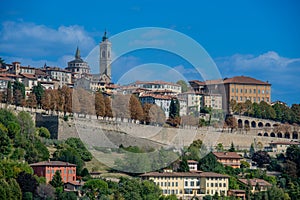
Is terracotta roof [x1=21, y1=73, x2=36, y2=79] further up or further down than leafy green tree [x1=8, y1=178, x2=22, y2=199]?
further up

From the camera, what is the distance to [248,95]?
57.2 meters

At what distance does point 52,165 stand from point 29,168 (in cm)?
Answer: 129

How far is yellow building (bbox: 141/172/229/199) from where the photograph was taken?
1275 inches

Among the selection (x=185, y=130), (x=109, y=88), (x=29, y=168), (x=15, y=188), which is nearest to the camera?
(x=15, y=188)

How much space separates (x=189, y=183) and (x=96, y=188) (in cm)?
536

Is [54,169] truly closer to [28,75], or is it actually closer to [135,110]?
[135,110]

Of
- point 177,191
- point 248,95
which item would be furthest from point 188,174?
point 248,95

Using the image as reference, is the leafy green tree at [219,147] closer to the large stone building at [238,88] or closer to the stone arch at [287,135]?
the stone arch at [287,135]

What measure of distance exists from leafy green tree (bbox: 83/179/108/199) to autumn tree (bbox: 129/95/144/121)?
11.4 meters

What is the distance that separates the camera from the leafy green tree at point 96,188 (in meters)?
28.6

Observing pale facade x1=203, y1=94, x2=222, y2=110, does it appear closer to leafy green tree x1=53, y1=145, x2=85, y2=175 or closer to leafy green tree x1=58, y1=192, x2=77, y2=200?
leafy green tree x1=53, y1=145, x2=85, y2=175

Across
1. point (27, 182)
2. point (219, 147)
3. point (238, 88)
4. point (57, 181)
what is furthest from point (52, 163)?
point (238, 88)

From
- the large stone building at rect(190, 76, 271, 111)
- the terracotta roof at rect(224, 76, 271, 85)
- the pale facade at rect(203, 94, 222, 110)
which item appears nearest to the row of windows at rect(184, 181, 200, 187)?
the pale facade at rect(203, 94, 222, 110)

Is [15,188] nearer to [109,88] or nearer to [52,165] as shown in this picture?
[52,165]
